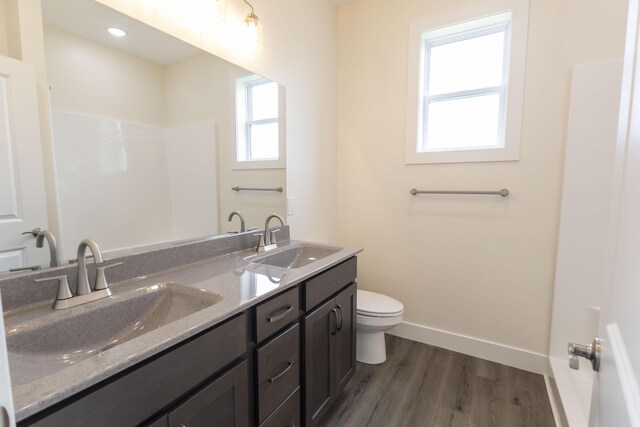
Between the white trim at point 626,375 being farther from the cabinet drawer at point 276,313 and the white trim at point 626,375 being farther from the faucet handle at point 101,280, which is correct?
the faucet handle at point 101,280

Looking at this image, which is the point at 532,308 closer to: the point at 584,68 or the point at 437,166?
the point at 437,166

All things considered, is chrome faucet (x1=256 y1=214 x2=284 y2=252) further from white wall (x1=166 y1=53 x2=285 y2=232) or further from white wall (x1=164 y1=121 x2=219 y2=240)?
white wall (x1=164 y1=121 x2=219 y2=240)

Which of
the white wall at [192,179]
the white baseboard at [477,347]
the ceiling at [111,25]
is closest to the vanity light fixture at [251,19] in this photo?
the ceiling at [111,25]

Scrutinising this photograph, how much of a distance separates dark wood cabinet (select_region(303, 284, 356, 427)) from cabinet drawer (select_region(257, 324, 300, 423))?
3.0 inches

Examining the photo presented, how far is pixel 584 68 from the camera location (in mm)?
1735

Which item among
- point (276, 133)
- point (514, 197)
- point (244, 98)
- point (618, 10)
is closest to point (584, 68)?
point (618, 10)

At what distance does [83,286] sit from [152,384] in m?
0.47

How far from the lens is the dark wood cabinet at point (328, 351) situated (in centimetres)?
136

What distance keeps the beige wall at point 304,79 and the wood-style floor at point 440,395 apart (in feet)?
3.57

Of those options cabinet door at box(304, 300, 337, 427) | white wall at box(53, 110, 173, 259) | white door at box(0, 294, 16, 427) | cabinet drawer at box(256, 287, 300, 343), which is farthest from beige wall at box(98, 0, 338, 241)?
white door at box(0, 294, 16, 427)

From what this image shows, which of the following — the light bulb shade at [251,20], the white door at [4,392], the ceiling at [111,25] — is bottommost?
the white door at [4,392]

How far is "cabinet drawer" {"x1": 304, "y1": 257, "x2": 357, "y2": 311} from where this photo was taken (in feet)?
4.40

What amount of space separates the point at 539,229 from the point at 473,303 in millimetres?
682

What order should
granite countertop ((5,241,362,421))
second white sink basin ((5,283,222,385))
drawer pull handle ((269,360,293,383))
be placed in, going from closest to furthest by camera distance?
granite countertop ((5,241,362,421)), second white sink basin ((5,283,222,385)), drawer pull handle ((269,360,293,383))
